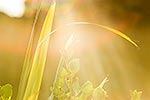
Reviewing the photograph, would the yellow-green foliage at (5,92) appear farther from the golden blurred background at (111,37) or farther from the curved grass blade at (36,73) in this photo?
the golden blurred background at (111,37)

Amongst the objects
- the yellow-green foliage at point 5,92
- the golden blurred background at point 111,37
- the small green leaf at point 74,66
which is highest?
the golden blurred background at point 111,37

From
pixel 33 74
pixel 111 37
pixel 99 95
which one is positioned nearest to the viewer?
pixel 99 95

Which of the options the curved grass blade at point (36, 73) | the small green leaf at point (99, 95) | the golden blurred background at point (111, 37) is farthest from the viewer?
the golden blurred background at point (111, 37)

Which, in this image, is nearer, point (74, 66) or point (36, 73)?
point (74, 66)

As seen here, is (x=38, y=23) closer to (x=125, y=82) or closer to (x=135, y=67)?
(x=125, y=82)

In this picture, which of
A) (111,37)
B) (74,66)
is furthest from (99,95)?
(111,37)

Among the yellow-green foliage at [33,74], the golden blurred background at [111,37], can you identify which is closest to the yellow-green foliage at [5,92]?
the yellow-green foliage at [33,74]

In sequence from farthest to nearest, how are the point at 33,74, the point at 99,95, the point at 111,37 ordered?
the point at 111,37 < the point at 33,74 < the point at 99,95

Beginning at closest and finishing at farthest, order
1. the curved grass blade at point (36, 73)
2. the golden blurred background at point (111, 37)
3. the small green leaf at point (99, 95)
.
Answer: the small green leaf at point (99, 95) < the curved grass blade at point (36, 73) < the golden blurred background at point (111, 37)

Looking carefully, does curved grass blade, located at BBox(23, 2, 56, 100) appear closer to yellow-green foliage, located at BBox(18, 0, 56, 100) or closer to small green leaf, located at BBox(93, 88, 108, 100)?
yellow-green foliage, located at BBox(18, 0, 56, 100)

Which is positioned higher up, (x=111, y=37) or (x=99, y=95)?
(x=111, y=37)

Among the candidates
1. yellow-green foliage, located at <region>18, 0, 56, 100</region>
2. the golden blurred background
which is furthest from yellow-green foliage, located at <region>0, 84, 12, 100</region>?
the golden blurred background

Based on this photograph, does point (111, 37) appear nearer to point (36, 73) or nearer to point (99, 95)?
point (36, 73)
